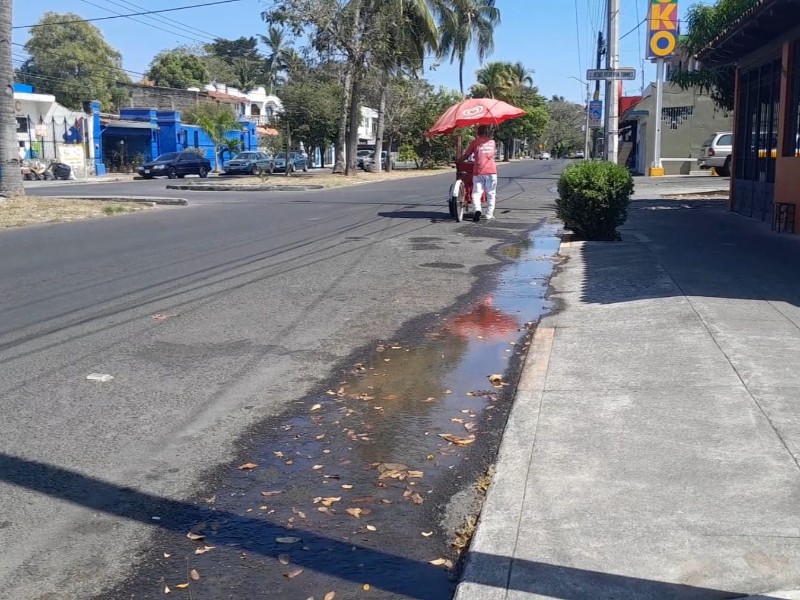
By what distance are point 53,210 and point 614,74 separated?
1310cm

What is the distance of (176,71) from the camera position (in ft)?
284

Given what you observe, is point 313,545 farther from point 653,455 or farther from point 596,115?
point 596,115

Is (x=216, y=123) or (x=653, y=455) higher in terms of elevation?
(x=216, y=123)

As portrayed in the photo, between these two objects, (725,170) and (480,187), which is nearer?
(480,187)

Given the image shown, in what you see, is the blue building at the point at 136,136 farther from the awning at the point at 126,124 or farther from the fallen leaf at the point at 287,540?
the fallen leaf at the point at 287,540

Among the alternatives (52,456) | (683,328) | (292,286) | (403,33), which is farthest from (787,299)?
(403,33)

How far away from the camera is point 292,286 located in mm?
10570

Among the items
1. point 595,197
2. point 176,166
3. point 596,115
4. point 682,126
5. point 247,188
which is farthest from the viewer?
point 176,166

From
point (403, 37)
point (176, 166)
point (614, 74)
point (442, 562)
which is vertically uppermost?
point (403, 37)

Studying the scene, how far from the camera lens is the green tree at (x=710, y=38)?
2116cm

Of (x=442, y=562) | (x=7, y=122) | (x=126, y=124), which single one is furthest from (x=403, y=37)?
(x=442, y=562)

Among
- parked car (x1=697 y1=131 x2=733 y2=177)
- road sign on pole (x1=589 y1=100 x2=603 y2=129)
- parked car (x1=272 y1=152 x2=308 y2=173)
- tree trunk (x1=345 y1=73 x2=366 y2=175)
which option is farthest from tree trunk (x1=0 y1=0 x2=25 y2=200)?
parked car (x1=272 y1=152 x2=308 y2=173)

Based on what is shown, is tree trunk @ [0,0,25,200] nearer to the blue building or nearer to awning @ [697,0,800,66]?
awning @ [697,0,800,66]

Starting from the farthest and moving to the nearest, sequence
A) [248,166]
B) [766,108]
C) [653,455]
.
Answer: [248,166] < [766,108] < [653,455]
